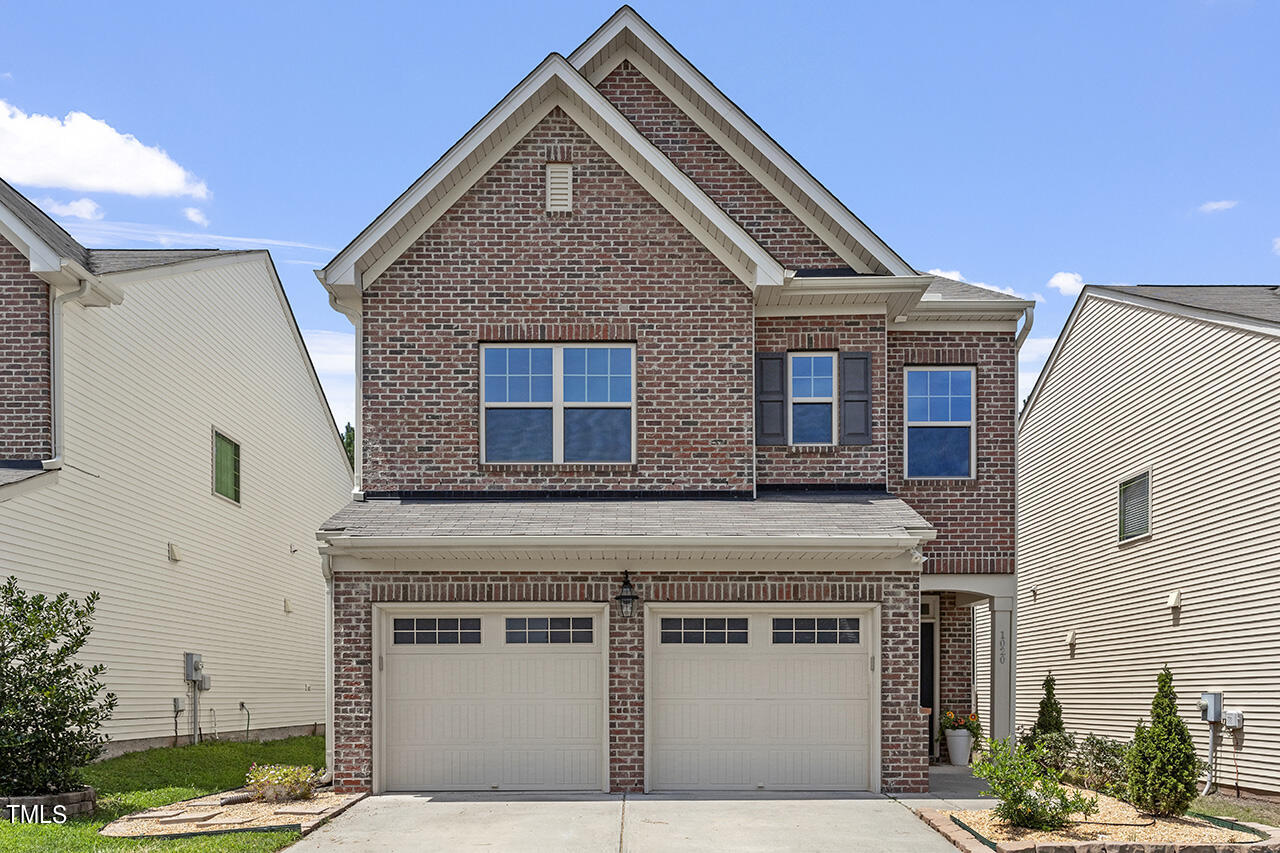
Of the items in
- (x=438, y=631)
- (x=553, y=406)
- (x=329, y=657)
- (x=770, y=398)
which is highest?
(x=770, y=398)

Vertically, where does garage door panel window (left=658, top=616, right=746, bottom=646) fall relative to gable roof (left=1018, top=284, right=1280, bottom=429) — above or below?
below

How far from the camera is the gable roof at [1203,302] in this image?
16.8m

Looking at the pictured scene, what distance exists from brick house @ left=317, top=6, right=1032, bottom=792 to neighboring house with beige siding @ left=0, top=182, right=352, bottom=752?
13.3 ft

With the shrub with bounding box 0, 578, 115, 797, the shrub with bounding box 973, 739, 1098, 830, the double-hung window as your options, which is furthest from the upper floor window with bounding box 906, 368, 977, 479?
the shrub with bounding box 0, 578, 115, 797

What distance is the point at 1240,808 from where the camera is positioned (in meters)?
14.8

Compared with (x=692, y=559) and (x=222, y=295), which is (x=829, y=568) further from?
(x=222, y=295)

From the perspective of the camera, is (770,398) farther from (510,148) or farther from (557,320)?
(510,148)

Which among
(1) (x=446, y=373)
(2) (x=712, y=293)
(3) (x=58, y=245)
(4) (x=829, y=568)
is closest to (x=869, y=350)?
(2) (x=712, y=293)

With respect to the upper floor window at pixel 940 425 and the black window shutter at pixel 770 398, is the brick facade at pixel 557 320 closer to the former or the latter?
the black window shutter at pixel 770 398

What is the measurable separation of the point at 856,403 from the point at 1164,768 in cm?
576

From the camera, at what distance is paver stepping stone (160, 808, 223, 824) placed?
12.2 m

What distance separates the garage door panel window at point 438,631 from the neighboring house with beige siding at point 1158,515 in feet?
32.2

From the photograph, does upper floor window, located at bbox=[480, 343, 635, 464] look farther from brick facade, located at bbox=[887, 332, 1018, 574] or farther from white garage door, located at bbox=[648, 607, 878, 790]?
brick facade, located at bbox=[887, 332, 1018, 574]

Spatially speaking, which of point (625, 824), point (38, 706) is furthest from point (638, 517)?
point (38, 706)
